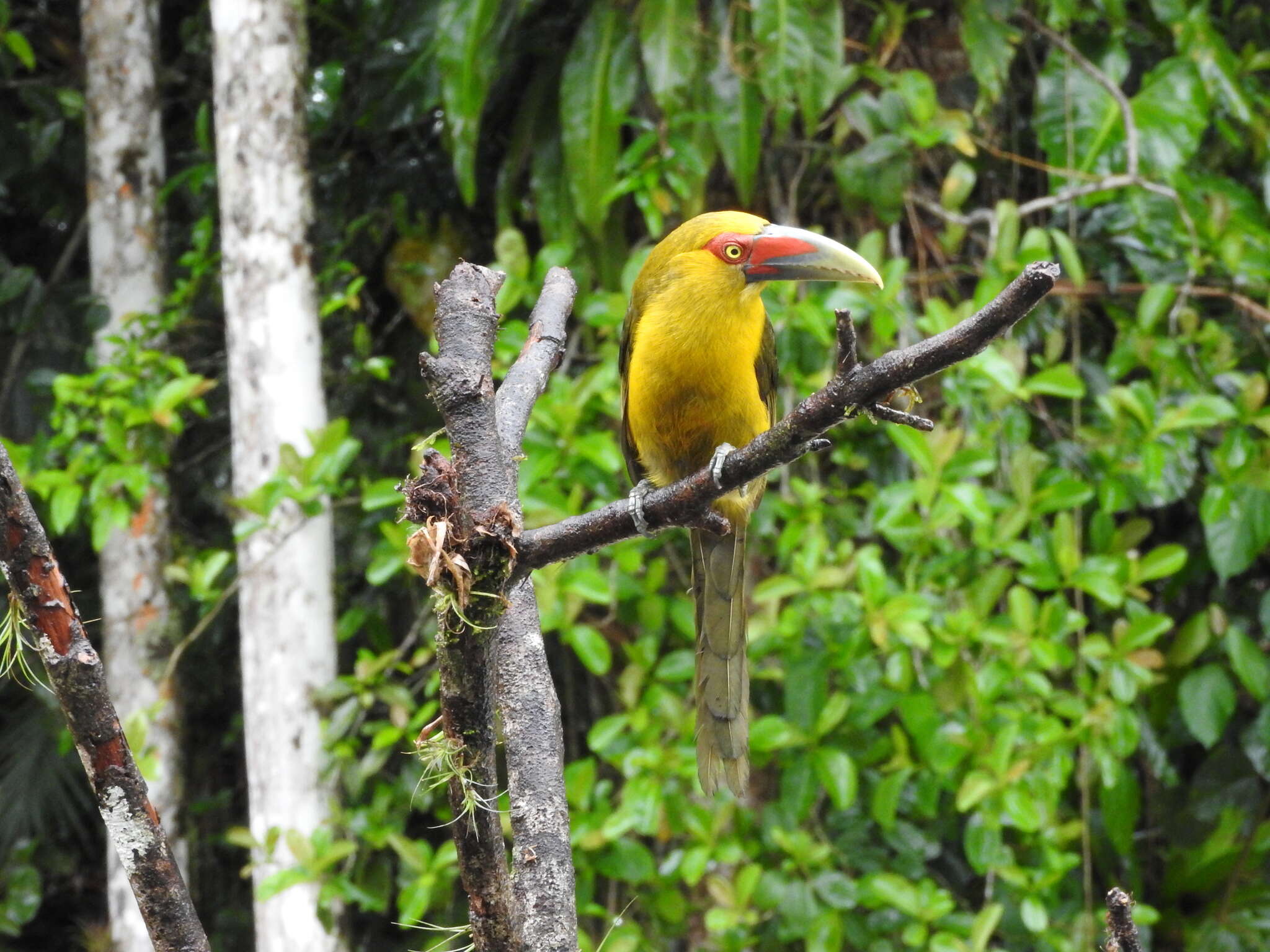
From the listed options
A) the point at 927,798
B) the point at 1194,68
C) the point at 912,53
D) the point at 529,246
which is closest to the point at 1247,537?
the point at 927,798

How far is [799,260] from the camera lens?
181 centimetres

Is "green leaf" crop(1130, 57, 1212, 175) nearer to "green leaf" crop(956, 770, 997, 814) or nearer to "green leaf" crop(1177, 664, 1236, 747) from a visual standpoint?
"green leaf" crop(1177, 664, 1236, 747)

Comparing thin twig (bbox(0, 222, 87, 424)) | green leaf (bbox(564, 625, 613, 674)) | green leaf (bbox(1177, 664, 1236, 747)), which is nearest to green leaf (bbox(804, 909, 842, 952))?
green leaf (bbox(564, 625, 613, 674))

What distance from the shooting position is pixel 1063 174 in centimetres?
303

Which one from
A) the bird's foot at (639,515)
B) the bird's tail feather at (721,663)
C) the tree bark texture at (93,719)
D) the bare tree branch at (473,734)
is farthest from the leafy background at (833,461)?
the tree bark texture at (93,719)

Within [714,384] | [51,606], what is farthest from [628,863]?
[51,606]

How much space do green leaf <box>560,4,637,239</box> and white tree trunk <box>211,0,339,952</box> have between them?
2.24ft

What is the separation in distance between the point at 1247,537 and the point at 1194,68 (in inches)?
47.1

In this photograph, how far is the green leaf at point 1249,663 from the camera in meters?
2.76

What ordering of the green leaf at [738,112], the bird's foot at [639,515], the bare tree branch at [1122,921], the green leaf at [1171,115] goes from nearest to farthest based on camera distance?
the bare tree branch at [1122,921] → the bird's foot at [639,515] → the green leaf at [738,112] → the green leaf at [1171,115]

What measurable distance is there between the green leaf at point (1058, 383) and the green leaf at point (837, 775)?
902 millimetres

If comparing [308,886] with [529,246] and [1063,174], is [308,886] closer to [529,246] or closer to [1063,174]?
[529,246]

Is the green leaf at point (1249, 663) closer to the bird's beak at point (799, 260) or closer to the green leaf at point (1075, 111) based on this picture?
the green leaf at point (1075, 111)

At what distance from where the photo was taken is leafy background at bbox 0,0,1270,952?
2.61m
